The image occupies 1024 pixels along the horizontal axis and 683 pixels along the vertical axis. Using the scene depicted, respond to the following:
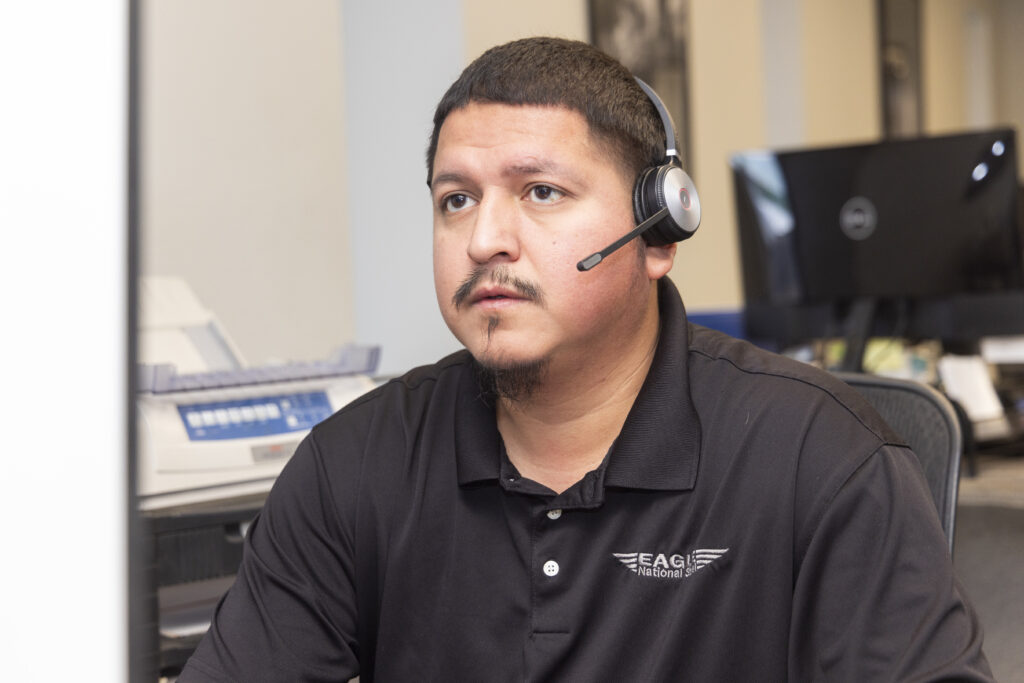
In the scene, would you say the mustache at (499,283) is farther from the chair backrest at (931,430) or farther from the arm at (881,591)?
the chair backrest at (931,430)

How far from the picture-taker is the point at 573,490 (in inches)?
37.3

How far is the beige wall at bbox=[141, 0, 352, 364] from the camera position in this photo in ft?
6.55

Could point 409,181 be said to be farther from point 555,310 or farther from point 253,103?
point 555,310

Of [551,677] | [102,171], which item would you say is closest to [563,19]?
[551,677]

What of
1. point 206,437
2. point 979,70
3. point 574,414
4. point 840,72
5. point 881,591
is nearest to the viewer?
point 881,591

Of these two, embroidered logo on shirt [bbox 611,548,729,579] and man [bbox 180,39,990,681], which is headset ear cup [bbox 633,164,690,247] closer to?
man [bbox 180,39,990,681]

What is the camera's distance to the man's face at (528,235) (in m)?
0.94

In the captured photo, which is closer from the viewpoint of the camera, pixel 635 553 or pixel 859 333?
pixel 635 553

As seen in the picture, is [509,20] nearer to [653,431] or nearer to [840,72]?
[653,431]

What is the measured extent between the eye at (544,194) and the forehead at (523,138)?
0.08 ft

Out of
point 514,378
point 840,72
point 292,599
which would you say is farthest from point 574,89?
point 840,72

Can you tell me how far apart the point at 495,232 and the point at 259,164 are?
135 centimetres

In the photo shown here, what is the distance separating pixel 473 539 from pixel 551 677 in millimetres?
150

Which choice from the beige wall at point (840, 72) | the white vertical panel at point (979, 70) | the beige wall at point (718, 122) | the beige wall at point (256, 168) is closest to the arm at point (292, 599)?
the beige wall at point (256, 168)
